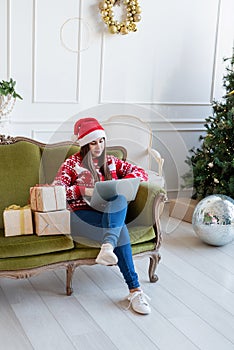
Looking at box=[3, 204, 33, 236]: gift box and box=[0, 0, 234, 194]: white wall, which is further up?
box=[0, 0, 234, 194]: white wall

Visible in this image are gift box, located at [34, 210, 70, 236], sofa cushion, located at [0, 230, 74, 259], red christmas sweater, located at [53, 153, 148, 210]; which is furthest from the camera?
red christmas sweater, located at [53, 153, 148, 210]

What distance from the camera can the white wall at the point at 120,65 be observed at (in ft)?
13.4

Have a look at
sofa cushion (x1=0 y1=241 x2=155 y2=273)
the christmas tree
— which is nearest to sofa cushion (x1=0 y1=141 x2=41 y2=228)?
sofa cushion (x1=0 y1=241 x2=155 y2=273)

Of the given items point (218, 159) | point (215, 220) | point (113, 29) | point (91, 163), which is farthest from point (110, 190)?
point (113, 29)

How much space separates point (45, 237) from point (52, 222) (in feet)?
0.29

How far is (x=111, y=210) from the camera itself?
113 inches

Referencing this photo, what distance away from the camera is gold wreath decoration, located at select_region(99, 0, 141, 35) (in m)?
4.27

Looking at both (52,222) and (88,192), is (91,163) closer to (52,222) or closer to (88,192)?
(88,192)

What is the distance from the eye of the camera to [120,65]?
14.8 ft

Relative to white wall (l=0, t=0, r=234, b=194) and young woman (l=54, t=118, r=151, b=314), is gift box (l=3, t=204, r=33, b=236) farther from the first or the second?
white wall (l=0, t=0, r=234, b=194)

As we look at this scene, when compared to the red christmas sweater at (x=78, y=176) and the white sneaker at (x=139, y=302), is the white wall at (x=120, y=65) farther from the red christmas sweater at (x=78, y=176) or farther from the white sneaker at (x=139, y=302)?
the white sneaker at (x=139, y=302)

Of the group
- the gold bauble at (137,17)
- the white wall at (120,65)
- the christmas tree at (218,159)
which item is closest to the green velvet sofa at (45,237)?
the white wall at (120,65)

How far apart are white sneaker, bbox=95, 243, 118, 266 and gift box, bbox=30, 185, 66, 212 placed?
1.07 feet

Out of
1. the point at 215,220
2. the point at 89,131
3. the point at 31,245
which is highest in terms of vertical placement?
the point at 89,131
